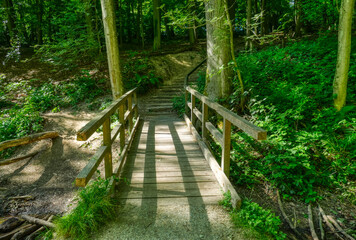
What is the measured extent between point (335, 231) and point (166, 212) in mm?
2517

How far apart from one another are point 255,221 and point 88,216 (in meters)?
1.93

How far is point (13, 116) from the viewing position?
8.50 meters

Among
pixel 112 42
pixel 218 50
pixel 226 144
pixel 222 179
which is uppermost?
pixel 112 42

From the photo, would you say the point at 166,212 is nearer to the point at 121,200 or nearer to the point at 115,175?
the point at 121,200

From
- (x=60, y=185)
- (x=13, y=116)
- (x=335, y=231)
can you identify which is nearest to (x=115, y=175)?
(x=60, y=185)

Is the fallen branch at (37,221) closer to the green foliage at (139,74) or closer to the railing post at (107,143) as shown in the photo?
the railing post at (107,143)

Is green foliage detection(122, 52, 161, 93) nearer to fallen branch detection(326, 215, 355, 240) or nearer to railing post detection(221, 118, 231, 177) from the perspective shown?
railing post detection(221, 118, 231, 177)

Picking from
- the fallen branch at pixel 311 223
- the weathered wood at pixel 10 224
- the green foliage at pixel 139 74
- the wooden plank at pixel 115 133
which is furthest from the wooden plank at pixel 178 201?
the green foliage at pixel 139 74

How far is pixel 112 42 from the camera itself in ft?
21.9

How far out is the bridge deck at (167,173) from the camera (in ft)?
10.3

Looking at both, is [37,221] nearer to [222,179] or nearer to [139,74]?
A: [222,179]

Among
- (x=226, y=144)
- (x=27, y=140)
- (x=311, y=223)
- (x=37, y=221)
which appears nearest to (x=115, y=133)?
(x=226, y=144)

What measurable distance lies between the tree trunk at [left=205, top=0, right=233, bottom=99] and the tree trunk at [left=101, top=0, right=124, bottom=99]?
285 cm

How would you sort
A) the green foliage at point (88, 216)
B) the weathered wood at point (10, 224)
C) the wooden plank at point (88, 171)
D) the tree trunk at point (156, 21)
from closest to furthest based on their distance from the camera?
the wooden plank at point (88, 171) < the green foliage at point (88, 216) < the weathered wood at point (10, 224) < the tree trunk at point (156, 21)
